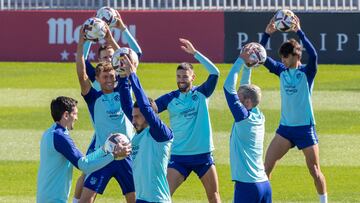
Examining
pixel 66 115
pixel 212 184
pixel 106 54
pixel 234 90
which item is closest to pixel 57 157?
pixel 66 115

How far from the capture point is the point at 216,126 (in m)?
20.1

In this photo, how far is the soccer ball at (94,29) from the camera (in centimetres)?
1180

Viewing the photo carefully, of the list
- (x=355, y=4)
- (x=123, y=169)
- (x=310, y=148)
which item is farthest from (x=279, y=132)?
→ (x=355, y=4)

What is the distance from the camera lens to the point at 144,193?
34.0 ft

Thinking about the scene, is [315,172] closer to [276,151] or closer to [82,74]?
[276,151]

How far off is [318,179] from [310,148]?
0.41 metres

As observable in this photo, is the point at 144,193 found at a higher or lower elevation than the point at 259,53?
lower

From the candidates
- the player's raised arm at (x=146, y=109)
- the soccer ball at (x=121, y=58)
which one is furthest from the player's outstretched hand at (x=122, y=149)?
the soccer ball at (x=121, y=58)

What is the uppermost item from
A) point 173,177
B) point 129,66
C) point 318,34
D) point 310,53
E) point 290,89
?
point 129,66

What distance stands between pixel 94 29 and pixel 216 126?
8.55m

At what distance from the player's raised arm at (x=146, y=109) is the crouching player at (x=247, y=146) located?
107cm

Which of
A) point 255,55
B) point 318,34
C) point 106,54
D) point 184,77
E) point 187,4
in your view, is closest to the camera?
point 255,55

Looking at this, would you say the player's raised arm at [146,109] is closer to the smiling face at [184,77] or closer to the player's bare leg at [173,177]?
the smiling face at [184,77]

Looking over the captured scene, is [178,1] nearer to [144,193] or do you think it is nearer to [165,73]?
[165,73]
